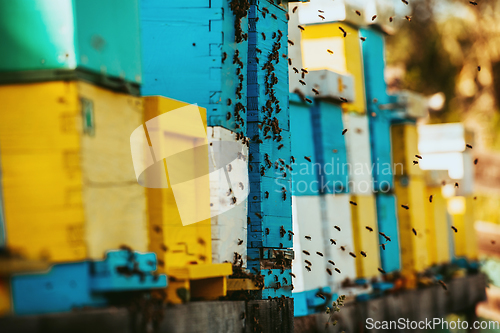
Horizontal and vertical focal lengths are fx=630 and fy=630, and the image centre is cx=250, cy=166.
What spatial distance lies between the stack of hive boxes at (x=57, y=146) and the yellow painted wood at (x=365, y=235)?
4.96 meters

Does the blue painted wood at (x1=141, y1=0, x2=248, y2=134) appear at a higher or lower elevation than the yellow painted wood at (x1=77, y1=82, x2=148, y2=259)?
higher

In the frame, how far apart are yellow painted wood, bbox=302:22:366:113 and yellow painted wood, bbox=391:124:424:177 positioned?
139cm

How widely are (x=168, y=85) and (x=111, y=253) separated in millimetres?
1913

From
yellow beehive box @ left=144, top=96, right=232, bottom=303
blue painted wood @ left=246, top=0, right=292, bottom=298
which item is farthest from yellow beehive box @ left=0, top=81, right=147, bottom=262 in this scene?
blue painted wood @ left=246, top=0, right=292, bottom=298

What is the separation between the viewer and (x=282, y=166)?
225 inches

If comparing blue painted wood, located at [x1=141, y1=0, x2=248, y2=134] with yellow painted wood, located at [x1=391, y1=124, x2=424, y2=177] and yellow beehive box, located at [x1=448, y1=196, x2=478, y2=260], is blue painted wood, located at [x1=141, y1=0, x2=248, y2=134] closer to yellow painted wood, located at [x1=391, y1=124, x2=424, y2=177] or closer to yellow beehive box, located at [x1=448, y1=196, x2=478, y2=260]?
yellow painted wood, located at [x1=391, y1=124, x2=424, y2=177]

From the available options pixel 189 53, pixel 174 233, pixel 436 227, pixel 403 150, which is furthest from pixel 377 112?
pixel 174 233

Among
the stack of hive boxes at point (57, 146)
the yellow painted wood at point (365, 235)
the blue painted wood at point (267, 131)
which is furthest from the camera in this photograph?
the yellow painted wood at point (365, 235)

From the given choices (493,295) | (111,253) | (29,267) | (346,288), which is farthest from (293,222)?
(493,295)

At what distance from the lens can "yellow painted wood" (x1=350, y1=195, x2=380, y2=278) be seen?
7797 millimetres

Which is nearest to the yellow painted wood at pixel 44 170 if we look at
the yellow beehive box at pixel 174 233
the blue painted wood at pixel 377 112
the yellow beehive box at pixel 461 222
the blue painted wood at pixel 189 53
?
the yellow beehive box at pixel 174 233

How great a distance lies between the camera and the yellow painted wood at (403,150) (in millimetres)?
9445

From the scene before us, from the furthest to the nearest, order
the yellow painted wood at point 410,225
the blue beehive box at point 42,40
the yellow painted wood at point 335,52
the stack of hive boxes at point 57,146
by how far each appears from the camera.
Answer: the yellow painted wood at point 410,225
the yellow painted wood at point 335,52
the blue beehive box at point 42,40
the stack of hive boxes at point 57,146

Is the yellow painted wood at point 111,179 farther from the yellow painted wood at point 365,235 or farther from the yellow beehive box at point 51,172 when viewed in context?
the yellow painted wood at point 365,235
